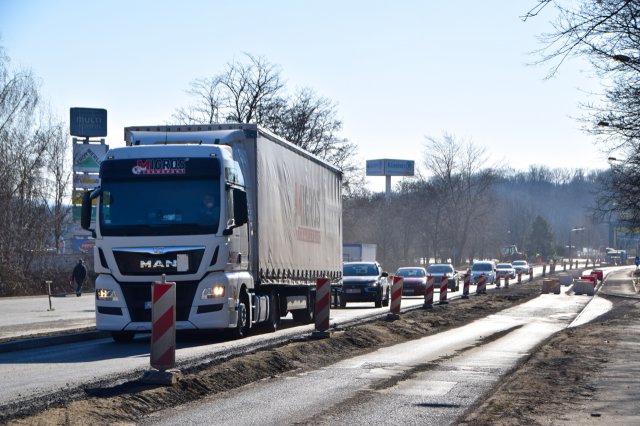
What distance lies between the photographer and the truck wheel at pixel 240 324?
63.7 feet

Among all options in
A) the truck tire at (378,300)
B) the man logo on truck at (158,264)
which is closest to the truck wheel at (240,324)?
the man logo on truck at (158,264)

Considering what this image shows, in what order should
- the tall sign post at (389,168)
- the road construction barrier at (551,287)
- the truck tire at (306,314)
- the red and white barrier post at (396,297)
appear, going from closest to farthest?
the truck tire at (306,314) → the red and white barrier post at (396,297) → the road construction barrier at (551,287) → the tall sign post at (389,168)

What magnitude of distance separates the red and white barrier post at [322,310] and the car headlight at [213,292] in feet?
7.01

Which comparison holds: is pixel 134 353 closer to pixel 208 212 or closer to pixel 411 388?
pixel 208 212

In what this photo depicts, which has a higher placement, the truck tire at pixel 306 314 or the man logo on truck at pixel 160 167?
the man logo on truck at pixel 160 167

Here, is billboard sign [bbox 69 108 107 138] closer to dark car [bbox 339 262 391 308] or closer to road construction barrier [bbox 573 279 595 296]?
dark car [bbox 339 262 391 308]

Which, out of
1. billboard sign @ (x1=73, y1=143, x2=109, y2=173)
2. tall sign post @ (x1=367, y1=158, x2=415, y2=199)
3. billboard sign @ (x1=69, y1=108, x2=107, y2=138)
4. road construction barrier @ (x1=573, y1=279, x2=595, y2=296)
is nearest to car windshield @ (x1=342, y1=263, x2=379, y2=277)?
billboard sign @ (x1=73, y1=143, x2=109, y2=173)

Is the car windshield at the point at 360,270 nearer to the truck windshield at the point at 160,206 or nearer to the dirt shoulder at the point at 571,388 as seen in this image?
the dirt shoulder at the point at 571,388

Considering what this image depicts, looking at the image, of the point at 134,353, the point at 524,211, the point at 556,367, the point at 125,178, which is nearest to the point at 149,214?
the point at 125,178

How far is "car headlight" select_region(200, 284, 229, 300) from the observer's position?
18.2m

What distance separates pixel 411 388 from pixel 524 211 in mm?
185240

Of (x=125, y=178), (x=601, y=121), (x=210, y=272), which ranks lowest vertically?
(x=210, y=272)

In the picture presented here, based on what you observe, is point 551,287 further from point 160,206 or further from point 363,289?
point 160,206

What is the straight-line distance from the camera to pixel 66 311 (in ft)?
107
